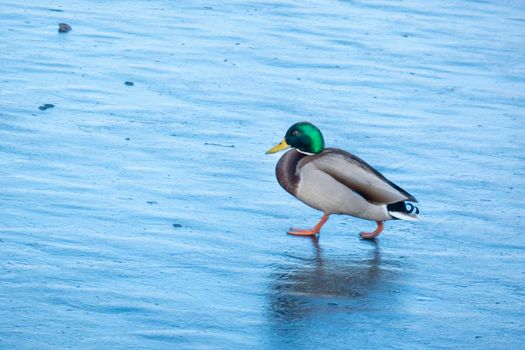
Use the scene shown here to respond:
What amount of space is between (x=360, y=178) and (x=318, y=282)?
0.98 meters

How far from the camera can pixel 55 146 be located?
8711mm

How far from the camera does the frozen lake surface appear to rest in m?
6.22

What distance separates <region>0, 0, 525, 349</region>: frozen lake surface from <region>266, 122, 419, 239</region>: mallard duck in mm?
179

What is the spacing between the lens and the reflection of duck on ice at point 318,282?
6410 mm

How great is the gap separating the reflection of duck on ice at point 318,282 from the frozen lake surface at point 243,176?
2 cm

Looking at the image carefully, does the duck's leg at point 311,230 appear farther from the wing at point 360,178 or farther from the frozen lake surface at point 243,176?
the wing at point 360,178

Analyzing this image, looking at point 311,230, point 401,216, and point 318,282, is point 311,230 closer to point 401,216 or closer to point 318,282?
point 401,216

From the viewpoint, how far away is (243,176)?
8.45 metres

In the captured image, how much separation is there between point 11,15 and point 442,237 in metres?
6.33

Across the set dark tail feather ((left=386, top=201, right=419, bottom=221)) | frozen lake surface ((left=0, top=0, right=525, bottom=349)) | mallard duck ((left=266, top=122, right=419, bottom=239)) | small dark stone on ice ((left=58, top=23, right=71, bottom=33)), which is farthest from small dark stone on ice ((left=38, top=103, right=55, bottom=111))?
dark tail feather ((left=386, top=201, right=419, bottom=221))

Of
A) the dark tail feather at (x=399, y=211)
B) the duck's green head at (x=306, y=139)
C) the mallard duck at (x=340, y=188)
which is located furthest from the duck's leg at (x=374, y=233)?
the duck's green head at (x=306, y=139)

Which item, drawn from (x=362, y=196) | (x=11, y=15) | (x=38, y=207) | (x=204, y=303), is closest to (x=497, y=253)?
(x=362, y=196)

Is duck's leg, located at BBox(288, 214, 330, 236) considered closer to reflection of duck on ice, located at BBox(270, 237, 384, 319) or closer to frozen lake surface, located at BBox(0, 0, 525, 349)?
frozen lake surface, located at BBox(0, 0, 525, 349)

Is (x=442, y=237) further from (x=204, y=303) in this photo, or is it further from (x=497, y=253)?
(x=204, y=303)
